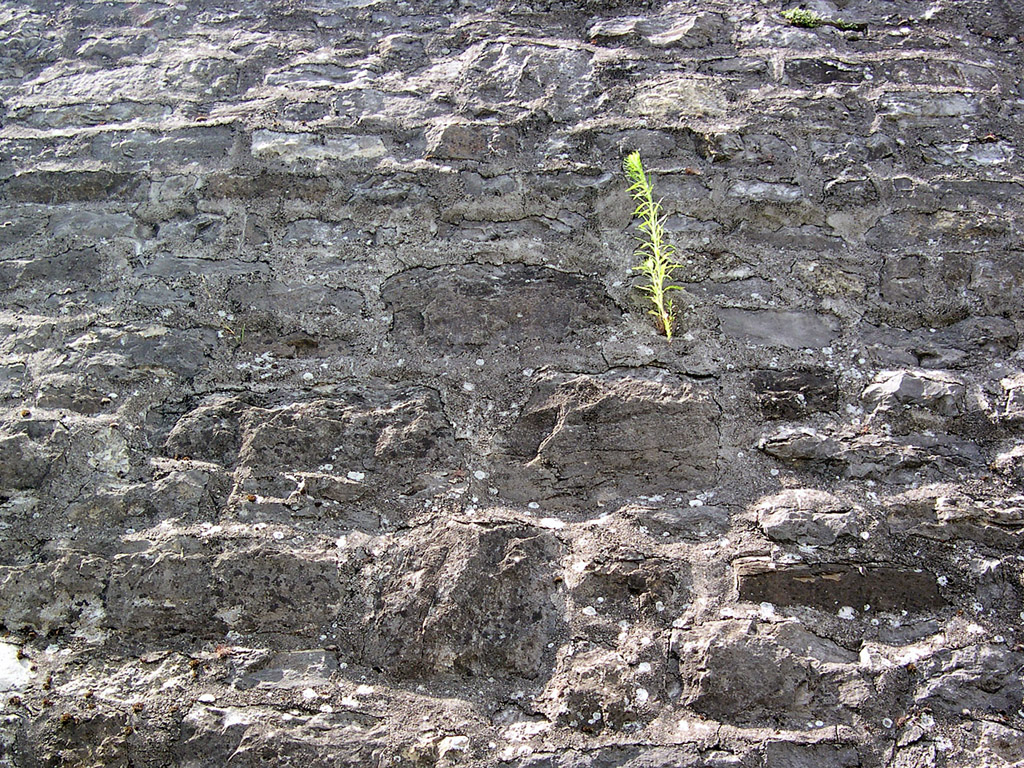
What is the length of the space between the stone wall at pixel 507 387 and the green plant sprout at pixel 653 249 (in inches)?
1.8

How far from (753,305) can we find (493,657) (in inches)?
45.1

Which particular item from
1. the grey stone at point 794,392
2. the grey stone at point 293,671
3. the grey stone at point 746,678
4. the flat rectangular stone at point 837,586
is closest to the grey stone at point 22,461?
the grey stone at point 293,671

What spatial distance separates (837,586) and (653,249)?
3.26 ft

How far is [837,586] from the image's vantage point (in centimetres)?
181

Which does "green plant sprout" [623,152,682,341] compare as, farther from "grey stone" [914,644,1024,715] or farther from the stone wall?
"grey stone" [914,644,1024,715]

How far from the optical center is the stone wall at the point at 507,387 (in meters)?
1.71

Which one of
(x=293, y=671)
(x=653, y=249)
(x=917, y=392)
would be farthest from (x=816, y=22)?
(x=293, y=671)

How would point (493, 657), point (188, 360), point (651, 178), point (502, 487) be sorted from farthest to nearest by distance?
point (651, 178)
point (188, 360)
point (502, 487)
point (493, 657)

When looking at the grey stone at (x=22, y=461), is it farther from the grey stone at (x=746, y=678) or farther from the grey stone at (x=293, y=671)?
the grey stone at (x=746, y=678)

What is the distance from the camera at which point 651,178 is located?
237 centimetres

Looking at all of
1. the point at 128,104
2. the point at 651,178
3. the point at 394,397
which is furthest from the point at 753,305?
the point at 128,104

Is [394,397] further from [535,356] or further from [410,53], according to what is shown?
[410,53]

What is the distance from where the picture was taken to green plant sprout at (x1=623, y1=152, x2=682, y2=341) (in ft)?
7.15

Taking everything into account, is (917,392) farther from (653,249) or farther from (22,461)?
(22,461)
